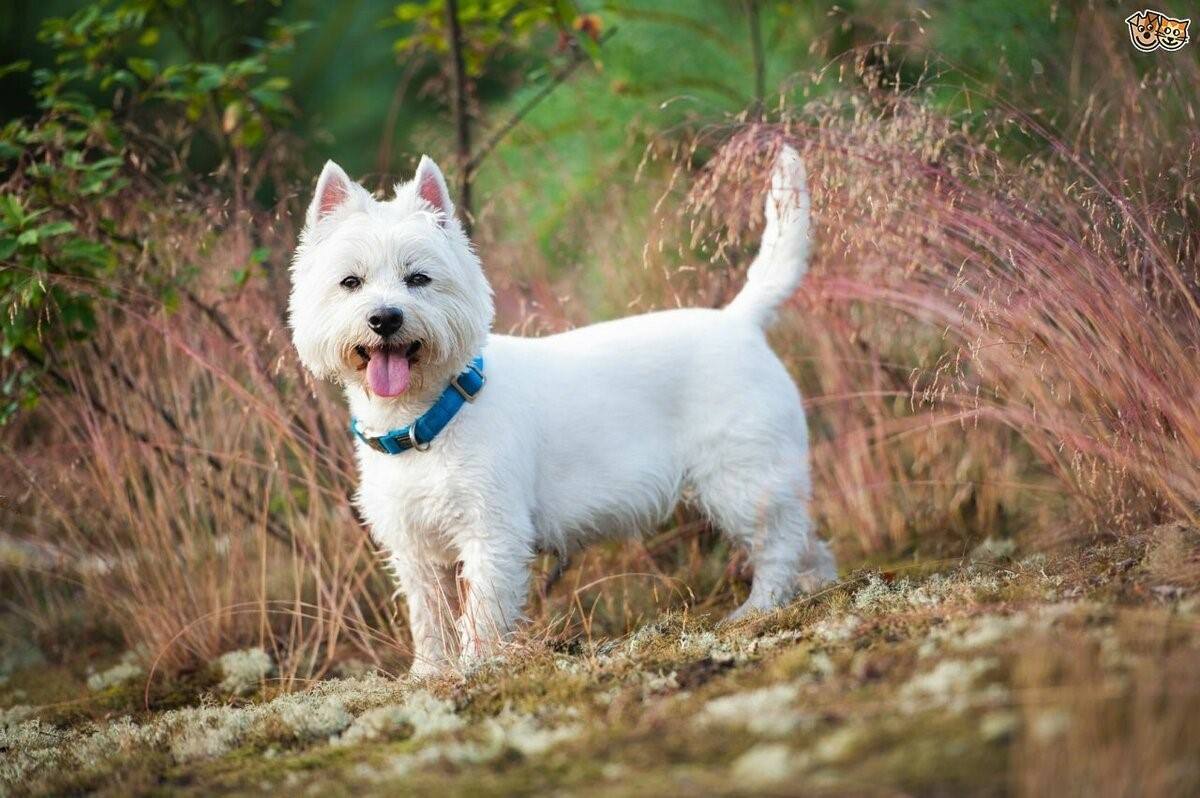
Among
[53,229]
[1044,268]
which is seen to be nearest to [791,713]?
[1044,268]

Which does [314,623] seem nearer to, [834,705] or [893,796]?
[834,705]

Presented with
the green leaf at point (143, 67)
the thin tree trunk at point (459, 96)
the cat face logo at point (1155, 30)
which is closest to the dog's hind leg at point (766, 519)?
the thin tree trunk at point (459, 96)

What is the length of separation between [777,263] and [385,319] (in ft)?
4.56

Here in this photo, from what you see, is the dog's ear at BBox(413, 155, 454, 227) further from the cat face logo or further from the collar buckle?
the cat face logo

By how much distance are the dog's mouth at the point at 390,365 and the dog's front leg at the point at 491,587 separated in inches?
19.6

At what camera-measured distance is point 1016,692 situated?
1.89 meters

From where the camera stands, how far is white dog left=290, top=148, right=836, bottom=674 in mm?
3234

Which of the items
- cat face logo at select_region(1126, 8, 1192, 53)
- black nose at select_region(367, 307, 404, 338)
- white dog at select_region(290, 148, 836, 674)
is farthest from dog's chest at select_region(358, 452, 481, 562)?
cat face logo at select_region(1126, 8, 1192, 53)

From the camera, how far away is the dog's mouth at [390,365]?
10.4 ft

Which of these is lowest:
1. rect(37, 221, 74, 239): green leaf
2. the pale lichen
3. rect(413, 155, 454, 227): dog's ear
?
the pale lichen

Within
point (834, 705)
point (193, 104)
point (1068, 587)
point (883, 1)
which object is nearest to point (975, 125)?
point (883, 1)

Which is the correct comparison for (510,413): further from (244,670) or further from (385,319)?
(244,670)

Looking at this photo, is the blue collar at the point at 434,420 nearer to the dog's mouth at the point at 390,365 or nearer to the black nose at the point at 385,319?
the dog's mouth at the point at 390,365

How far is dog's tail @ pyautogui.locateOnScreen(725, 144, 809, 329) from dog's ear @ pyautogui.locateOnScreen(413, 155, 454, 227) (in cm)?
101
